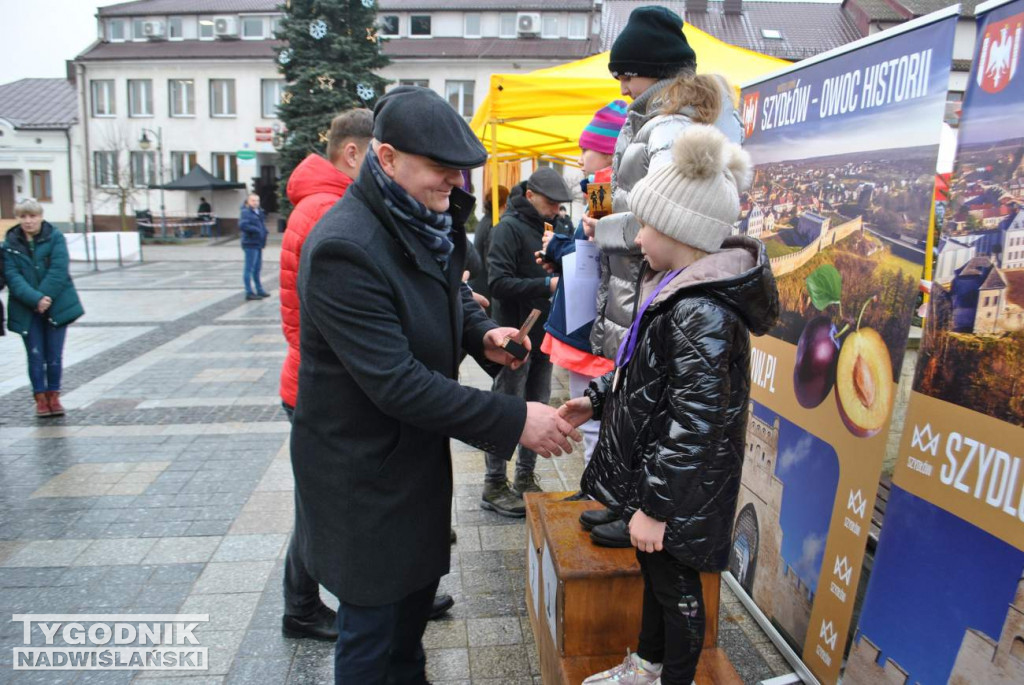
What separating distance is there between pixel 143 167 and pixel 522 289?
39.4 meters

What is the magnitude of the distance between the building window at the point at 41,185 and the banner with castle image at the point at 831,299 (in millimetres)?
43198

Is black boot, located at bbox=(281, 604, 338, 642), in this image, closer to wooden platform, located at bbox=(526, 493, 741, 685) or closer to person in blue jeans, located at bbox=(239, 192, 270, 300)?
wooden platform, located at bbox=(526, 493, 741, 685)

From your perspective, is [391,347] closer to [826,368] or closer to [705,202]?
[705,202]

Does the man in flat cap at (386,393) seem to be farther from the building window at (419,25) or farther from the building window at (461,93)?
the building window at (419,25)

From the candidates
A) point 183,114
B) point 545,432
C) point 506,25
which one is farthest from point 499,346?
point 183,114

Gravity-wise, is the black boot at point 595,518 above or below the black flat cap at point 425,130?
below

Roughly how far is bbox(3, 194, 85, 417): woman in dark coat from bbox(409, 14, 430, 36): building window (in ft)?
114

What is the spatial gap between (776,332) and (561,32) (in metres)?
36.7

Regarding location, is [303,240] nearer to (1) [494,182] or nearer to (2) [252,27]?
(1) [494,182]

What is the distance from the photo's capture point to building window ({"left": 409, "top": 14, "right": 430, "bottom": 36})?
3741 centimetres

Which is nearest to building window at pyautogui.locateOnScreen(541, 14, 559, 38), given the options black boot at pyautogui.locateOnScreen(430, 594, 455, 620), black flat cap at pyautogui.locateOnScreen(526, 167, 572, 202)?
black flat cap at pyautogui.locateOnScreen(526, 167, 572, 202)

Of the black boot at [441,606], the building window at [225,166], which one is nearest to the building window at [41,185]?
the building window at [225,166]

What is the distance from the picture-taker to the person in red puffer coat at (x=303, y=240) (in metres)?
2.78

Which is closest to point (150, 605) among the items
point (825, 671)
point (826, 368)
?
point (825, 671)
